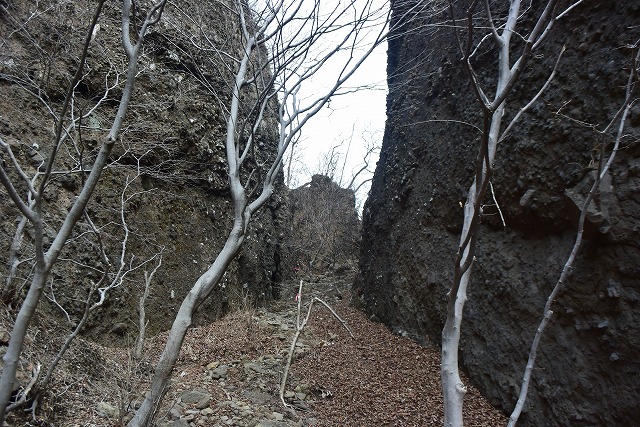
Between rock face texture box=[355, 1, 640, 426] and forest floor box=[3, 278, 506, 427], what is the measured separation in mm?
646

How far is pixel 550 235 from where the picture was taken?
164 inches

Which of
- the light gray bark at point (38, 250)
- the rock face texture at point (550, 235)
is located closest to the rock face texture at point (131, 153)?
the light gray bark at point (38, 250)

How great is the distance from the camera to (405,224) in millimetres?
7301

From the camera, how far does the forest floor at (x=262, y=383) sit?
4.03 meters

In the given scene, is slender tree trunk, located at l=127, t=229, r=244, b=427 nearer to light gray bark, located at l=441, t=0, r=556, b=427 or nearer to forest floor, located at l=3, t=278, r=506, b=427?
forest floor, located at l=3, t=278, r=506, b=427

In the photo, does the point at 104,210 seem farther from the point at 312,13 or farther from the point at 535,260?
the point at 535,260

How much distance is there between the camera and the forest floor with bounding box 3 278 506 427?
4.03 m

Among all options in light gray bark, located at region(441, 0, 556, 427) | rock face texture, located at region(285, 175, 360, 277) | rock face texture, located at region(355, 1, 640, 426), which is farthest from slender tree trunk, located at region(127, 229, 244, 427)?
rock face texture, located at region(285, 175, 360, 277)

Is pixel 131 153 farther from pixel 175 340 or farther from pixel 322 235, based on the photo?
pixel 322 235

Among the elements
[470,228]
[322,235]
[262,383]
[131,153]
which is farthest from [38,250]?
[322,235]

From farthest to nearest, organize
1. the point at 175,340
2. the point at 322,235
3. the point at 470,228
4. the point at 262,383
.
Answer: the point at 322,235
the point at 262,383
the point at 175,340
the point at 470,228

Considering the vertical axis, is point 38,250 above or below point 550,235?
below

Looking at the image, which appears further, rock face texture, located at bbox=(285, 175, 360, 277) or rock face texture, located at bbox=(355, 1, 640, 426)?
rock face texture, located at bbox=(285, 175, 360, 277)

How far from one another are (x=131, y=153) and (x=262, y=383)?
4.58 m
